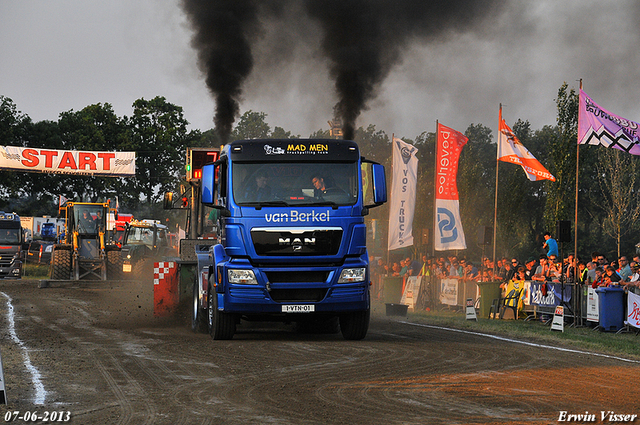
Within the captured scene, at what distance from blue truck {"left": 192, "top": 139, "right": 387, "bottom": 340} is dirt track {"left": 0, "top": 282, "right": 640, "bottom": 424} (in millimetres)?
762

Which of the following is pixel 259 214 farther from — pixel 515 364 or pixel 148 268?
pixel 148 268

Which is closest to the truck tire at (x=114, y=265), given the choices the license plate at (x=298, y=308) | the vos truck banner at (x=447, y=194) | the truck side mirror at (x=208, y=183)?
the vos truck banner at (x=447, y=194)

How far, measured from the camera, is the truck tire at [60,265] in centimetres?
3316

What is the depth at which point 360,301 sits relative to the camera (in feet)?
40.4

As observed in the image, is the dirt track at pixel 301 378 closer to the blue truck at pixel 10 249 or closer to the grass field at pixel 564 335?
the grass field at pixel 564 335

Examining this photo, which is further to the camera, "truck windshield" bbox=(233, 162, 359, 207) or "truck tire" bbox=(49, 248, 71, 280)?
"truck tire" bbox=(49, 248, 71, 280)

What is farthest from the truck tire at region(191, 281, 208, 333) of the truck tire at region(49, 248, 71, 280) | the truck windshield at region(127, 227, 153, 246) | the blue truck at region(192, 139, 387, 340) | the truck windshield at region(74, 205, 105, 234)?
the truck windshield at region(127, 227, 153, 246)

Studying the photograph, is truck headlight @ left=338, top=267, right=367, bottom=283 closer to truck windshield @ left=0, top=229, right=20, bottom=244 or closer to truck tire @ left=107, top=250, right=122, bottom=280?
truck tire @ left=107, top=250, right=122, bottom=280

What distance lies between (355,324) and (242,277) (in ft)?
7.05

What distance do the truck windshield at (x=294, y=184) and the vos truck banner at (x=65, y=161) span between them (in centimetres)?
2794

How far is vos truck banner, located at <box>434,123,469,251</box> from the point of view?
971 inches

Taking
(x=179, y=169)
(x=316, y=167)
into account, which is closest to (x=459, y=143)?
(x=316, y=167)

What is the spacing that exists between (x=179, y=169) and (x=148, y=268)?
36040mm

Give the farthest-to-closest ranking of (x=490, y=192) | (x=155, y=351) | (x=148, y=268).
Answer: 1. (x=490, y=192)
2. (x=148, y=268)
3. (x=155, y=351)
